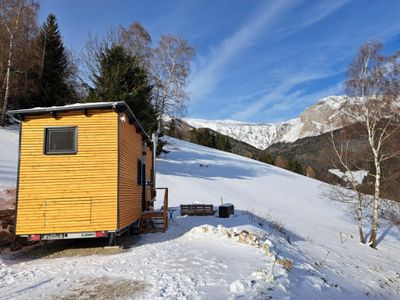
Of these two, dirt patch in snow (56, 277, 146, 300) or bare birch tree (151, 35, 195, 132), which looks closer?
dirt patch in snow (56, 277, 146, 300)

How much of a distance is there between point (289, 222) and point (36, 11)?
24414 mm

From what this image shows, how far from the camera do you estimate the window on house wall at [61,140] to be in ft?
32.1

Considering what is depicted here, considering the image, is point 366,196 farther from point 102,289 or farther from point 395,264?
point 102,289

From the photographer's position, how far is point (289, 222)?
19672 millimetres

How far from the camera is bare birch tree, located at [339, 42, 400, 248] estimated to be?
57.2 ft

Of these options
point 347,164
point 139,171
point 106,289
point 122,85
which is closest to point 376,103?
point 347,164

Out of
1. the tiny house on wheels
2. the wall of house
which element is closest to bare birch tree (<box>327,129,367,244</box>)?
the wall of house

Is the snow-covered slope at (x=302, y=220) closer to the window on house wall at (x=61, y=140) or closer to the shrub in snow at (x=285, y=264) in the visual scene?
the shrub in snow at (x=285, y=264)

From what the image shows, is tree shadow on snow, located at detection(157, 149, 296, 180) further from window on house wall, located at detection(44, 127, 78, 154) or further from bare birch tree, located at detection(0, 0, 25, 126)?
window on house wall, located at detection(44, 127, 78, 154)

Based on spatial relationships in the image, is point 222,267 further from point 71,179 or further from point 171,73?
point 171,73

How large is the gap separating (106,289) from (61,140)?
5.19 meters

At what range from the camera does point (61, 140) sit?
9.88m

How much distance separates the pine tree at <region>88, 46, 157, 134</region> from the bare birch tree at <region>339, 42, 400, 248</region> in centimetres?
1244

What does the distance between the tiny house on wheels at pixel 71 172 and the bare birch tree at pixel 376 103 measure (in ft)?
44.8
